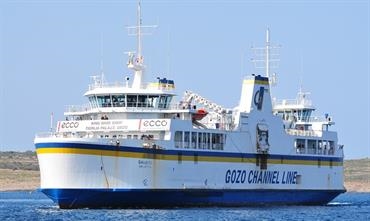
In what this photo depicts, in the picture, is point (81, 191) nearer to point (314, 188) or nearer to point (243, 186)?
point (243, 186)

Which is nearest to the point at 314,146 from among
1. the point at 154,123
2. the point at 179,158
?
the point at 179,158

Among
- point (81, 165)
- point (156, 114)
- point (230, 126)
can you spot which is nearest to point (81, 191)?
point (81, 165)

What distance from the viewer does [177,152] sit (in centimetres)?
6669

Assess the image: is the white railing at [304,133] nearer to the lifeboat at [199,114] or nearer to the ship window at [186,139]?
the lifeboat at [199,114]

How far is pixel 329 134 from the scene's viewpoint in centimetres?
8081

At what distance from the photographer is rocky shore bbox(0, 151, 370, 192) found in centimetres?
12638

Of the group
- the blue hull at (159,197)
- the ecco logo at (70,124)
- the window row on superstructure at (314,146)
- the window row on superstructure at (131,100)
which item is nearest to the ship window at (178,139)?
the window row on superstructure at (131,100)

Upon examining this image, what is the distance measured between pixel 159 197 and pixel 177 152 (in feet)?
8.67

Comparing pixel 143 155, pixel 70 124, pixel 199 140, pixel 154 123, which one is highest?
pixel 154 123

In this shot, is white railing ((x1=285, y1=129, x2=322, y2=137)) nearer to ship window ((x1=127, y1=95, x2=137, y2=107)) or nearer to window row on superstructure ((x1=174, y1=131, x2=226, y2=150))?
window row on superstructure ((x1=174, y1=131, x2=226, y2=150))

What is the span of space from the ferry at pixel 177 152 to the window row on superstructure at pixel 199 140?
6cm

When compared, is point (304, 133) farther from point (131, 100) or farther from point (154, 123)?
point (154, 123)

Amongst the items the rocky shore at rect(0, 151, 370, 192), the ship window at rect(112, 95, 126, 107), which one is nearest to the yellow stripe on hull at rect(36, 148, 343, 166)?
the ship window at rect(112, 95, 126, 107)

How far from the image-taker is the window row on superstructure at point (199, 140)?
6719 centimetres
